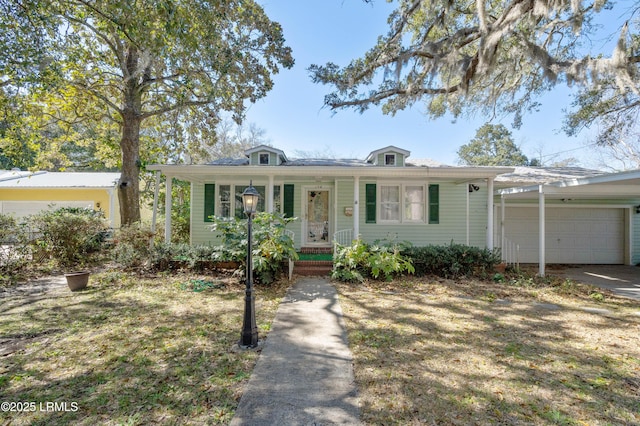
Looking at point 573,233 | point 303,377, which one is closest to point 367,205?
point 303,377

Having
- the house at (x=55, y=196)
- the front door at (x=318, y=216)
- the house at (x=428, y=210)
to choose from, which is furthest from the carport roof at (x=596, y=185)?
the house at (x=55, y=196)

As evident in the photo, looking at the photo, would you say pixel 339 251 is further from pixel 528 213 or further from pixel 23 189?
pixel 23 189

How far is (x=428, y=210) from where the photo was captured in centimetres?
932

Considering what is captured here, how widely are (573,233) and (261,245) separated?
11.0 meters

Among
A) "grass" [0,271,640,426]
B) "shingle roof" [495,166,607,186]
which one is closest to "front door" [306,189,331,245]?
"grass" [0,271,640,426]

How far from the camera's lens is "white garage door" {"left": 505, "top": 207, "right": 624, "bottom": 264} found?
1000 centimetres

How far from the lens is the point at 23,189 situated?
1455 cm

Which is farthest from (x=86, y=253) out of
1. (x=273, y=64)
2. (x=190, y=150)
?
(x=273, y=64)

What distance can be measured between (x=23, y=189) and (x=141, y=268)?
506 inches

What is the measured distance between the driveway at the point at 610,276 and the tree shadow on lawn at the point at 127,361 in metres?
8.18

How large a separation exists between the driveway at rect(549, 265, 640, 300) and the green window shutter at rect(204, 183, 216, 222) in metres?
10.9

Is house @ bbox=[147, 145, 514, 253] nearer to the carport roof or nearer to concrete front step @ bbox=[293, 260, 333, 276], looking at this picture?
concrete front step @ bbox=[293, 260, 333, 276]

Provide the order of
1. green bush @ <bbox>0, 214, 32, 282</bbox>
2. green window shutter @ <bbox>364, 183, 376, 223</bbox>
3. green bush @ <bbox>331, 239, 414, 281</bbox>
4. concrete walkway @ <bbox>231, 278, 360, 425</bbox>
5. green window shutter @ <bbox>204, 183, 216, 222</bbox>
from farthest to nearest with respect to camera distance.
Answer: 1. green window shutter @ <bbox>204, 183, 216, 222</bbox>
2. green window shutter @ <bbox>364, 183, 376, 223</bbox>
3. green bush @ <bbox>0, 214, 32, 282</bbox>
4. green bush @ <bbox>331, 239, 414, 281</bbox>
5. concrete walkway @ <bbox>231, 278, 360, 425</bbox>

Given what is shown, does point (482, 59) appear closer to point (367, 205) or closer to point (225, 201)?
point (367, 205)
